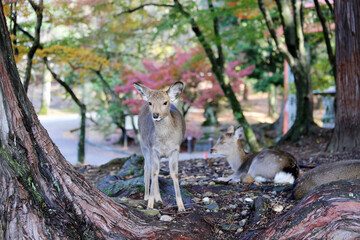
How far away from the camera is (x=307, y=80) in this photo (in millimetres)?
11023

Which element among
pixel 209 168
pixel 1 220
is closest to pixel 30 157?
pixel 1 220

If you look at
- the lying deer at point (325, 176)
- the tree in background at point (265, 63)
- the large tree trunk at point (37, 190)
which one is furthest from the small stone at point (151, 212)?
the tree in background at point (265, 63)

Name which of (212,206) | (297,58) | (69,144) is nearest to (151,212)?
(212,206)

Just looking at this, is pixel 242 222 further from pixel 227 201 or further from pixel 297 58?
pixel 297 58

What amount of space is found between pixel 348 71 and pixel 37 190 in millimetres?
6357

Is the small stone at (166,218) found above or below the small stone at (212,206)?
above

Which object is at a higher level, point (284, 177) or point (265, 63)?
point (265, 63)

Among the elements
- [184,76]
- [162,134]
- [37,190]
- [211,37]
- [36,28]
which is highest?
[211,37]

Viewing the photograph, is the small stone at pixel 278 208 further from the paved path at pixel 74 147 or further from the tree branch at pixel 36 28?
the paved path at pixel 74 147

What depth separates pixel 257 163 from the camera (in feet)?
22.2

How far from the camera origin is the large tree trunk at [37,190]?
3.19 meters

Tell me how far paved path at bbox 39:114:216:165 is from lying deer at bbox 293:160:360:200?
9310 mm

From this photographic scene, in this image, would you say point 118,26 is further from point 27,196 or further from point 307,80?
point 27,196

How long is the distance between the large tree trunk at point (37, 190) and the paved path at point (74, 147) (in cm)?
1023
